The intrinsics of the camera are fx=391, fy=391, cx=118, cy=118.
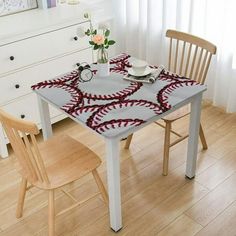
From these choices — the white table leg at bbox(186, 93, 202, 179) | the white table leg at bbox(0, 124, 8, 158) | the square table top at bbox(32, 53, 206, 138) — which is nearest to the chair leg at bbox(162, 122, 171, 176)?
the white table leg at bbox(186, 93, 202, 179)

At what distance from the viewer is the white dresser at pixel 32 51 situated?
2719 mm

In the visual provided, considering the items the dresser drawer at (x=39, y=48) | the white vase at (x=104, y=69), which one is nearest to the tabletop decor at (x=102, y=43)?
the white vase at (x=104, y=69)

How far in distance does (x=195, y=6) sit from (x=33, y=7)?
132 cm

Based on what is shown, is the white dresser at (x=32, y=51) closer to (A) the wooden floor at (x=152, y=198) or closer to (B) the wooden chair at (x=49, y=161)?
(A) the wooden floor at (x=152, y=198)

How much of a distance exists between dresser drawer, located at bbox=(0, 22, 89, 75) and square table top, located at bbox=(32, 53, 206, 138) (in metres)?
0.50

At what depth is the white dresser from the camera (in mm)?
2719

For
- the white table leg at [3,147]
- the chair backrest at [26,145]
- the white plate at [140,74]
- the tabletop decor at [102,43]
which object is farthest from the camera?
the white table leg at [3,147]

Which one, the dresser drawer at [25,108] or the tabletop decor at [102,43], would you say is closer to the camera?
the tabletop decor at [102,43]

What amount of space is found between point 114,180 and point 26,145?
19.7 inches

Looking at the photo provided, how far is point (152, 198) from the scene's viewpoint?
8.23ft

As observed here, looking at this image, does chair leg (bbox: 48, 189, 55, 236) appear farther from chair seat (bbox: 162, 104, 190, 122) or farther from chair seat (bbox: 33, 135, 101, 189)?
chair seat (bbox: 162, 104, 190, 122)

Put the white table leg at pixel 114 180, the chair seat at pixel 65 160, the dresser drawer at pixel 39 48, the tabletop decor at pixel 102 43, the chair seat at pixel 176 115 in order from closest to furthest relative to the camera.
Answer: the white table leg at pixel 114 180, the chair seat at pixel 65 160, the tabletop decor at pixel 102 43, the chair seat at pixel 176 115, the dresser drawer at pixel 39 48

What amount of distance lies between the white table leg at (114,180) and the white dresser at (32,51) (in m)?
1.05

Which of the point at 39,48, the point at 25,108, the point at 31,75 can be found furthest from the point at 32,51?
the point at 25,108
